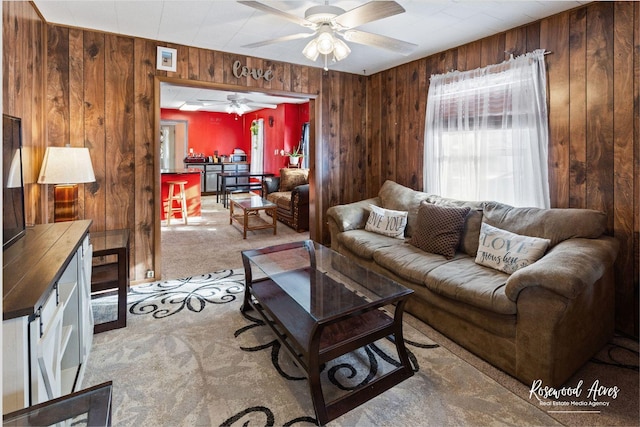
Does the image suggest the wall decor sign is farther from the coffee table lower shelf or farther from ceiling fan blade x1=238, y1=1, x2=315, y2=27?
the coffee table lower shelf

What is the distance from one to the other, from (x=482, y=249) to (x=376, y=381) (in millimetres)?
1400

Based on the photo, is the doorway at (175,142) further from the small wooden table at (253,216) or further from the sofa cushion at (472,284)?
the sofa cushion at (472,284)

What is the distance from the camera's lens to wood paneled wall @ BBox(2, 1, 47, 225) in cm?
220

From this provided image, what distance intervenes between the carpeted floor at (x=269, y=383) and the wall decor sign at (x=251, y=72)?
8.75 feet

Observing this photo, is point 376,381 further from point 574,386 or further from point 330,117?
point 330,117

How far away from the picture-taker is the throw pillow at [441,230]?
9.92ft

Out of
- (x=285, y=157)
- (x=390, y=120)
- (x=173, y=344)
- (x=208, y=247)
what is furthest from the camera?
(x=285, y=157)

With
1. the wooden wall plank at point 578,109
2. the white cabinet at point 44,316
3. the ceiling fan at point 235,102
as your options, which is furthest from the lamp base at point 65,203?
the ceiling fan at point 235,102

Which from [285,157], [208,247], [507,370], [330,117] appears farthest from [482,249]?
[285,157]

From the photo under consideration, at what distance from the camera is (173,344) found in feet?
8.07

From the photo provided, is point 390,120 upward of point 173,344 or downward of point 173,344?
upward

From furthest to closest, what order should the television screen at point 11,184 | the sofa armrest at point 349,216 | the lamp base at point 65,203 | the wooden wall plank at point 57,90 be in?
the sofa armrest at point 349,216 → the wooden wall plank at point 57,90 → the lamp base at point 65,203 → the television screen at point 11,184

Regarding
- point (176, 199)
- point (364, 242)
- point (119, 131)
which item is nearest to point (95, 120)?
Result: point (119, 131)

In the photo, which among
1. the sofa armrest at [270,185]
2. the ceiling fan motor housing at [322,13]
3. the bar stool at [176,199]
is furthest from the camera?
the sofa armrest at [270,185]
